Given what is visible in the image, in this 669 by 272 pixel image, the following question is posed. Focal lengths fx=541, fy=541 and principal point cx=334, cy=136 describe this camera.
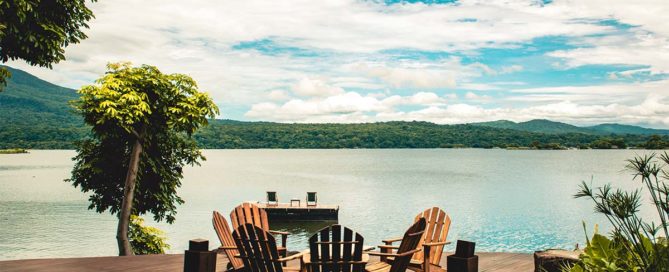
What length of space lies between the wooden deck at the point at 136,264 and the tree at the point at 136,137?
13.4 ft

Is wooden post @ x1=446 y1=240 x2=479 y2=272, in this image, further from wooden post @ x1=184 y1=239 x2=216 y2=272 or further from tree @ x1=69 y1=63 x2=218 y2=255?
tree @ x1=69 y1=63 x2=218 y2=255

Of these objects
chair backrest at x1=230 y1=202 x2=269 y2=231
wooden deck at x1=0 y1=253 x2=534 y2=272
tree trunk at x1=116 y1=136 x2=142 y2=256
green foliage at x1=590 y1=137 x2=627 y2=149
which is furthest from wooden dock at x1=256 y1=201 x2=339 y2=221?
green foliage at x1=590 y1=137 x2=627 y2=149

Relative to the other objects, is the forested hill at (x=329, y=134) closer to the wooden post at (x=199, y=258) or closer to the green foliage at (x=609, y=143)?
the green foliage at (x=609, y=143)

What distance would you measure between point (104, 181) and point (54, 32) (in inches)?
196

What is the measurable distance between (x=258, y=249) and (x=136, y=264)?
9.96 ft

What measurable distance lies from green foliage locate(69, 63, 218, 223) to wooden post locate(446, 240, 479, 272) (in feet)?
29.2

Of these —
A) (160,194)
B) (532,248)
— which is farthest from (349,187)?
(160,194)

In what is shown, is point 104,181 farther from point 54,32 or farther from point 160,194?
point 54,32

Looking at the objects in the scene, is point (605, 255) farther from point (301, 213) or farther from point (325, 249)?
point (301, 213)

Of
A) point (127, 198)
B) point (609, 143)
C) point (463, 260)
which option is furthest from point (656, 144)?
point (609, 143)

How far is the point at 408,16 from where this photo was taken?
185ft

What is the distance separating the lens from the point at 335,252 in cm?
467

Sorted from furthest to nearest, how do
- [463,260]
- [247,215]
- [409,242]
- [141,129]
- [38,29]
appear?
1. [141,129]
2. [38,29]
3. [247,215]
4. [409,242]
5. [463,260]

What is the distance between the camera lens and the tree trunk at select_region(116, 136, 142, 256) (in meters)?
11.9
